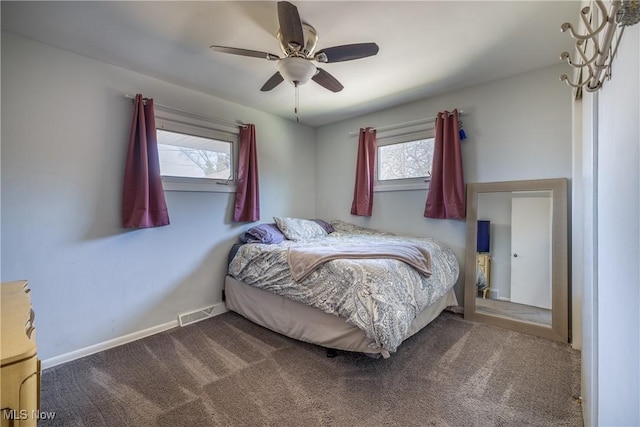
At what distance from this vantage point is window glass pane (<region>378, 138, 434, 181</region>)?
329 cm

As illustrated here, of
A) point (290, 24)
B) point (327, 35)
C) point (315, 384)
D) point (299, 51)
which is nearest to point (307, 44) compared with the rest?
point (327, 35)

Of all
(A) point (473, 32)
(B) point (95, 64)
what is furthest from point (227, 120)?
(A) point (473, 32)

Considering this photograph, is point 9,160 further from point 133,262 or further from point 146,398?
point 146,398

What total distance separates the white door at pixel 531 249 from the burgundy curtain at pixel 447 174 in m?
0.50

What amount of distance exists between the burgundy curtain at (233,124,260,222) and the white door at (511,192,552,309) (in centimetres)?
276

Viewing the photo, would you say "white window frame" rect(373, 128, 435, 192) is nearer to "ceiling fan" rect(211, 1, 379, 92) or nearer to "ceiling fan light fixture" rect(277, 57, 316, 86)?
"ceiling fan" rect(211, 1, 379, 92)

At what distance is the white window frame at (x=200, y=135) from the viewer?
9.05 ft

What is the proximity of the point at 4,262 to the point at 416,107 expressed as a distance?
3997 millimetres

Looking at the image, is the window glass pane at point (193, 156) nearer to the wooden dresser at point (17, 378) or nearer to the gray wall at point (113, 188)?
the gray wall at point (113, 188)

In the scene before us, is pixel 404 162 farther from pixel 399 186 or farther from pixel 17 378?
pixel 17 378

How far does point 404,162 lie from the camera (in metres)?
3.47

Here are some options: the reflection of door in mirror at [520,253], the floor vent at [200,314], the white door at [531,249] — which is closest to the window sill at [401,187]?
the reflection of door in mirror at [520,253]

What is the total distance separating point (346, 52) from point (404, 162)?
1921 mm

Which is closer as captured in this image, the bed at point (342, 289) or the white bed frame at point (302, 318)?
the bed at point (342, 289)
